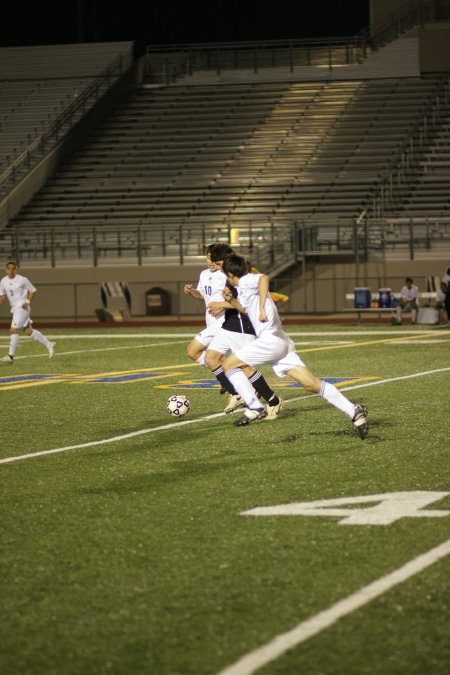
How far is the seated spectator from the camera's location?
1202 inches

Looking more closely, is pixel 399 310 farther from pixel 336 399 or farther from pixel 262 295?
pixel 336 399

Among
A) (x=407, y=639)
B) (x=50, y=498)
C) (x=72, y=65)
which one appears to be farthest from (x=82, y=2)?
(x=407, y=639)

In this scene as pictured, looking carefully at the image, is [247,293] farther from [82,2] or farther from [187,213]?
[82,2]

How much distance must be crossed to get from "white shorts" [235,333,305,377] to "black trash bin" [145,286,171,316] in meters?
26.6

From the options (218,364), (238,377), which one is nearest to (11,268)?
(218,364)

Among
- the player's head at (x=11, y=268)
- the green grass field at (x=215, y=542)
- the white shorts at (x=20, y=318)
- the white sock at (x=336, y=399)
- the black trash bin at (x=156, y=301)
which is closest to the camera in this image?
the green grass field at (x=215, y=542)

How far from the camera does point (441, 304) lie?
100 feet

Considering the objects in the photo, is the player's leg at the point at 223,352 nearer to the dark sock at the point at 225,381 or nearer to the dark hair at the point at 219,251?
the dark sock at the point at 225,381

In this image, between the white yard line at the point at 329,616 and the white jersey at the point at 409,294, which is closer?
the white yard line at the point at 329,616

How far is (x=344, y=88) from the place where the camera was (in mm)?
45375

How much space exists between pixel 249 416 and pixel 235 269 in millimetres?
1422

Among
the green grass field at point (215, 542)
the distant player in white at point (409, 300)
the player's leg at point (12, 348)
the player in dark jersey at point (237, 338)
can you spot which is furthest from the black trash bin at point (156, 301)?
the player in dark jersey at point (237, 338)

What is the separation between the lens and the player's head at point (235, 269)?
34.4 feet

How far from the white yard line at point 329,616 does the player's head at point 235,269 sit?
4.92 m
